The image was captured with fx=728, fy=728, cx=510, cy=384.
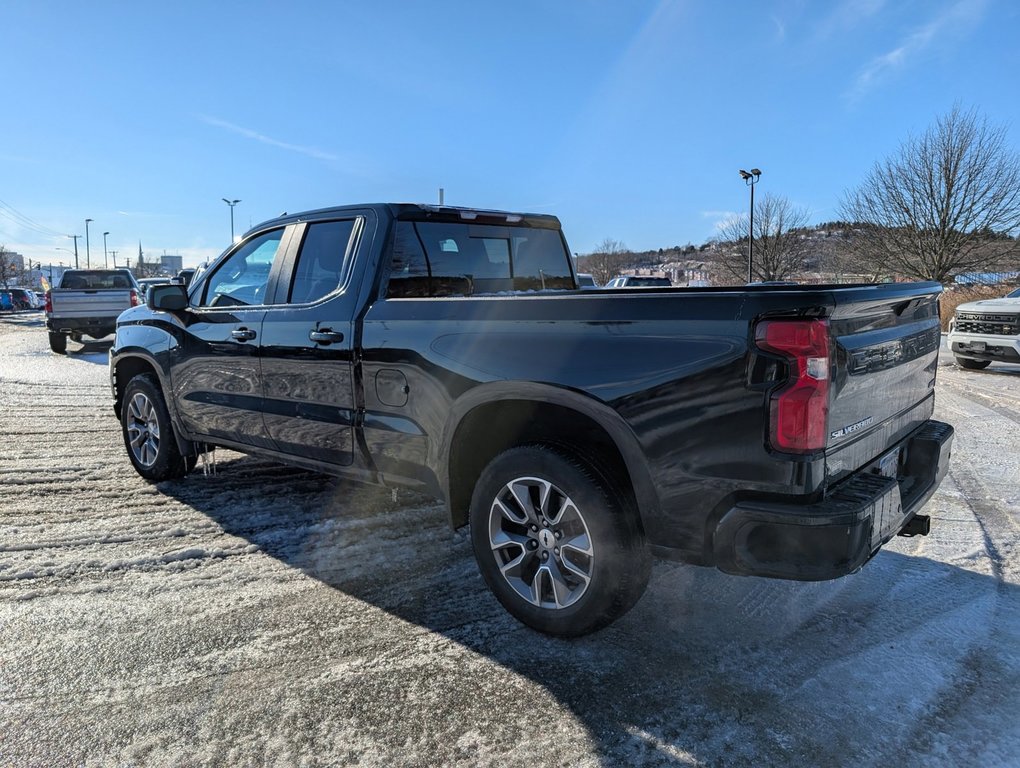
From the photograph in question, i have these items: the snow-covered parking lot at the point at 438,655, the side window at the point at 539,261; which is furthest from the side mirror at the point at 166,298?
the side window at the point at 539,261

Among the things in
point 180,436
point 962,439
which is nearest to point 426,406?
point 180,436

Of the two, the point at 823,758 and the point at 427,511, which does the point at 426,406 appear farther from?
the point at 823,758

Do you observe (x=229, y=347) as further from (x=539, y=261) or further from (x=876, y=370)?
(x=876, y=370)

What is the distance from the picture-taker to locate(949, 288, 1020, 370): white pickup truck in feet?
36.9

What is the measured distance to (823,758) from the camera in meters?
2.31

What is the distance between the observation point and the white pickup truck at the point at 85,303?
15.5 meters

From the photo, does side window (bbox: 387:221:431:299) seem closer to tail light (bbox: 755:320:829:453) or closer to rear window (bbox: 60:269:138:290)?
tail light (bbox: 755:320:829:453)

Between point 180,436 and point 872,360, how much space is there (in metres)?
4.43

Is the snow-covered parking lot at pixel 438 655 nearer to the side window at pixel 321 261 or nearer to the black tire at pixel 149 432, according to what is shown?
the black tire at pixel 149 432

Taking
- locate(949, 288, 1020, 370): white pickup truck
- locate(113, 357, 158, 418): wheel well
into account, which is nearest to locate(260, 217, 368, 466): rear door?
locate(113, 357, 158, 418): wheel well

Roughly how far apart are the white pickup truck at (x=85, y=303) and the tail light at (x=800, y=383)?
1645cm

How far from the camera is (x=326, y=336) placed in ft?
12.5

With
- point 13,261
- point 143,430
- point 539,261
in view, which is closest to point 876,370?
point 539,261

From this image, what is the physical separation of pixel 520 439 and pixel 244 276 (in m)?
2.43
